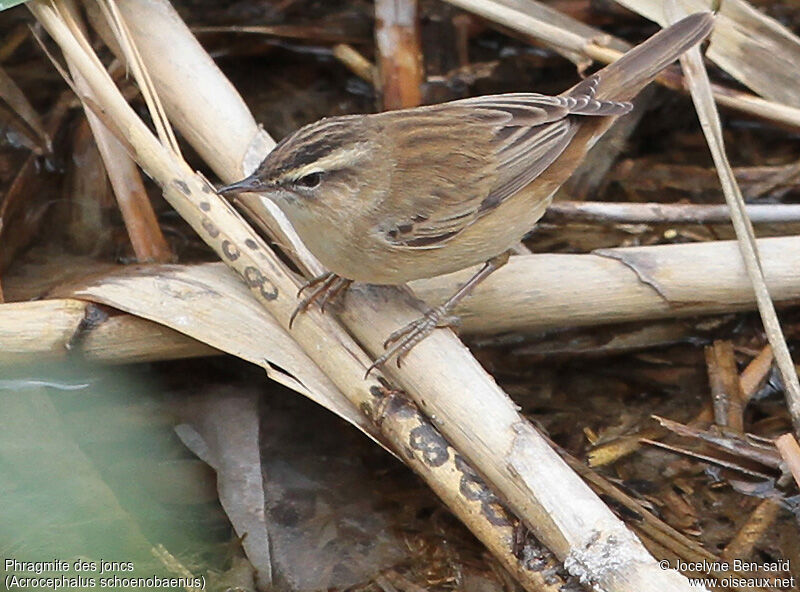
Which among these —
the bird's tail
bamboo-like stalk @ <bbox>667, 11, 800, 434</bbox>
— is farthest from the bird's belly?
bamboo-like stalk @ <bbox>667, 11, 800, 434</bbox>

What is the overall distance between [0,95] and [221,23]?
1396 mm

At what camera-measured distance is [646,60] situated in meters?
4.58

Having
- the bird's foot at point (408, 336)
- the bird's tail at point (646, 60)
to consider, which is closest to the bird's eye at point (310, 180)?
the bird's foot at point (408, 336)

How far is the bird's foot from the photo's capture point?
13.0 ft

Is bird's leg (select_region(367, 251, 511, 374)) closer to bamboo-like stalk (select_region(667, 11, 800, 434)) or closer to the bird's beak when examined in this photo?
the bird's beak

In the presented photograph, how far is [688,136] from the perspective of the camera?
6.07 metres

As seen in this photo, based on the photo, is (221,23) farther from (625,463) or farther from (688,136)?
(625,463)

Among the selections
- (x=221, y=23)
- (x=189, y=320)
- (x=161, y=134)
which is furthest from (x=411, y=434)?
(x=221, y=23)

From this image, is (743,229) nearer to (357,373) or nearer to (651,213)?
(651,213)

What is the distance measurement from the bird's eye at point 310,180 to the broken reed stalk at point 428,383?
35 centimetres

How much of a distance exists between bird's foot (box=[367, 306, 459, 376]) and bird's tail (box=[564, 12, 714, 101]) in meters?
1.19

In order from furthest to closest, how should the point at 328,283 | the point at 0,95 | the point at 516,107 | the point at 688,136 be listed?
the point at 688,136, the point at 0,95, the point at 516,107, the point at 328,283

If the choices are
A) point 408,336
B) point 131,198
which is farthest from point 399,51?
point 408,336

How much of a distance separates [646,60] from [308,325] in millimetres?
1821
